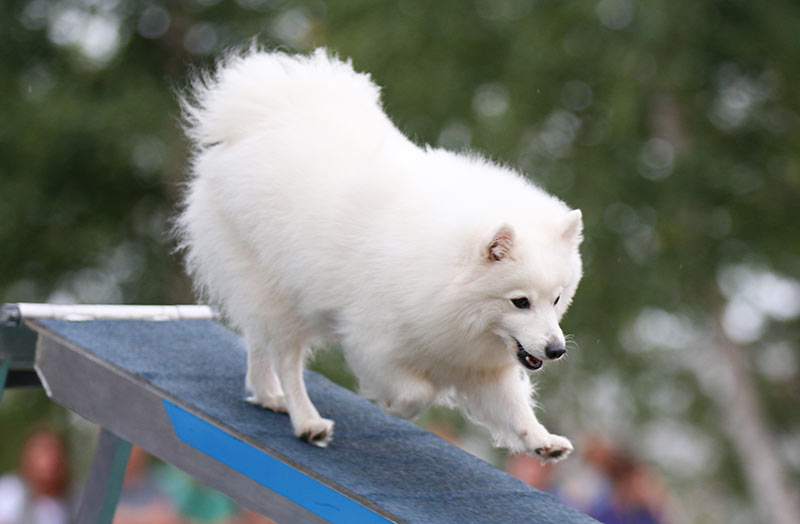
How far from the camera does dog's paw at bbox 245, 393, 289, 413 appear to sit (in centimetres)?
431

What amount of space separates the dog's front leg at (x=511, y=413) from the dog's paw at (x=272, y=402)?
0.82 metres

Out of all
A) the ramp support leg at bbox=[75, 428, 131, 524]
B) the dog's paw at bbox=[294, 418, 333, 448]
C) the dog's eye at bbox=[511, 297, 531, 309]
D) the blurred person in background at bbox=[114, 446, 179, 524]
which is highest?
the dog's eye at bbox=[511, 297, 531, 309]

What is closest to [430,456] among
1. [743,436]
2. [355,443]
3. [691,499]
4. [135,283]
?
[355,443]

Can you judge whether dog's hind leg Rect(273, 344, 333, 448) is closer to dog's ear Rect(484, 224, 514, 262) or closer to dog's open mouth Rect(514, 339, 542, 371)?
dog's open mouth Rect(514, 339, 542, 371)

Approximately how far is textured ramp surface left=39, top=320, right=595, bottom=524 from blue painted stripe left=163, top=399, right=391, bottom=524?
0.03 meters

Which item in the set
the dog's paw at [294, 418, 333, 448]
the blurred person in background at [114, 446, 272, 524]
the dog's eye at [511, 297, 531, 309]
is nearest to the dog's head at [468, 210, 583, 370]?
the dog's eye at [511, 297, 531, 309]

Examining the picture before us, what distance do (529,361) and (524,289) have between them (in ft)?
0.78

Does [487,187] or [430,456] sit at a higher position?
[487,187]

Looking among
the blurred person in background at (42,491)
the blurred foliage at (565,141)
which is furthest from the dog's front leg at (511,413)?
the blurred foliage at (565,141)

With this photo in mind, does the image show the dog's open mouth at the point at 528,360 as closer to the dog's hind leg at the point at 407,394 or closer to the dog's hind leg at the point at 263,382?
the dog's hind leg at the point at 407,394

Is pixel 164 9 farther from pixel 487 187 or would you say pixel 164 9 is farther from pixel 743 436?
pixel 487 187

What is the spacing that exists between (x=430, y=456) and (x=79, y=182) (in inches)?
323

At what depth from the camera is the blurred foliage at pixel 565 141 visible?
397 inches

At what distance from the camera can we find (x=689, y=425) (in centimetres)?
1248
